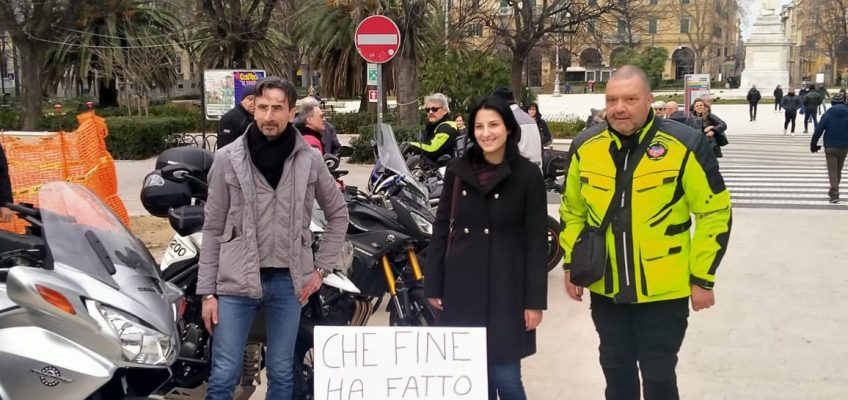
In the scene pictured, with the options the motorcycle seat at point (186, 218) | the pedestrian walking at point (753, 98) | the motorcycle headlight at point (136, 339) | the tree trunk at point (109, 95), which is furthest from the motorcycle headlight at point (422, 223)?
the tree trunk at point (109, 95)

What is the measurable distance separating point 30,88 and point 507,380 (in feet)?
91.0

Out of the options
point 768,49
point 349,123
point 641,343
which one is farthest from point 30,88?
point 768,49

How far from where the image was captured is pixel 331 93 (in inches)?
1350

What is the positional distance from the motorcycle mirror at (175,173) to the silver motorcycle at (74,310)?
2.02 feet

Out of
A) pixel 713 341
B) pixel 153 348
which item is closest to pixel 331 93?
pixel 713 341

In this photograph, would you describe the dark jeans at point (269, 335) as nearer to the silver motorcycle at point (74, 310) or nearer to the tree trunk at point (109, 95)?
the silver motorcycle at point (74, 310)

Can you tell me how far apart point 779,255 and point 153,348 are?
7321 mm

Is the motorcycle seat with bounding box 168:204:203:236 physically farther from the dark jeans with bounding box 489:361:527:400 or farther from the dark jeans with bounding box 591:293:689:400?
the dark jeans with bounding box 591:293:689:400

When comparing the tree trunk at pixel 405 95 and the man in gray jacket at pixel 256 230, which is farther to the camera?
the tree trunk at pixel 405 95

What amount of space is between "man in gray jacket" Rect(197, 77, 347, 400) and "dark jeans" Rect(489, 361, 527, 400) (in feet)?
2.91

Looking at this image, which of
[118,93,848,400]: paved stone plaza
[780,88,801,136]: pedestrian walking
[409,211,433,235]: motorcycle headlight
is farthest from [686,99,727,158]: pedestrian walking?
[780,88,801,136]: pedestrian walking

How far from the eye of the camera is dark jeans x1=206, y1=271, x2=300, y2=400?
132 inches

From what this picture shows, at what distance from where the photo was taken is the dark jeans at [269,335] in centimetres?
335

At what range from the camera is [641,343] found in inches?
133
